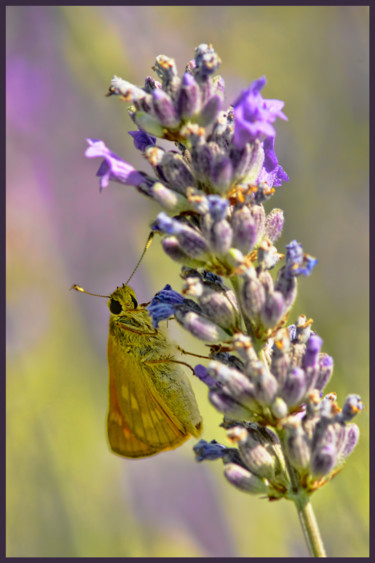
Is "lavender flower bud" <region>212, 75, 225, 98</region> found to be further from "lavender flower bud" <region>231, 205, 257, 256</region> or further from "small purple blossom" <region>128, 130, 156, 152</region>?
"lavender flower bud" <region>231, 205, 257, 256</region>

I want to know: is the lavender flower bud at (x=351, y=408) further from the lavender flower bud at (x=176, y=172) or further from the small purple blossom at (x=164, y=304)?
the lavender flower bud at (x=176, y=172)

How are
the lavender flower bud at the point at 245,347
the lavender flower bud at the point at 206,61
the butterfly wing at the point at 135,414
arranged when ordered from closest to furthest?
the lavender flower bud at the point at 245,347 < the lavender flower bud at the point at 206,61 < the butterfly wing at the point at 135,414

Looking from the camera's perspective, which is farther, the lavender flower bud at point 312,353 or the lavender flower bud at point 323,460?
the lavender flower bud at point 312,353

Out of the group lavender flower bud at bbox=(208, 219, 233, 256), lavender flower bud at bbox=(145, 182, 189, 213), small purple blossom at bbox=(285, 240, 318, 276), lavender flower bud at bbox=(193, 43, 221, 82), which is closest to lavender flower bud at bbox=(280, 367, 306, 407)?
small purple blossom at bbox=(285, 240, 318, 276)

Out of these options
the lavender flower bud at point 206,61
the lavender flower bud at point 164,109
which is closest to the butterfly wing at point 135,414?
the lavender flower bud at point 164,109

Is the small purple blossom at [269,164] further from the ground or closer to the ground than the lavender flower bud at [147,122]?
closer to the ground

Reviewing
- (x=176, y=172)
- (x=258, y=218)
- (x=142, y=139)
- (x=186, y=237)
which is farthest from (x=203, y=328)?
(x=142, y=139)

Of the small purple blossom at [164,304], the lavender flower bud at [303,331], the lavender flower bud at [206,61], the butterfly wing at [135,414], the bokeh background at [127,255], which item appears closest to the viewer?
the lavender flower bud at [206,61]
